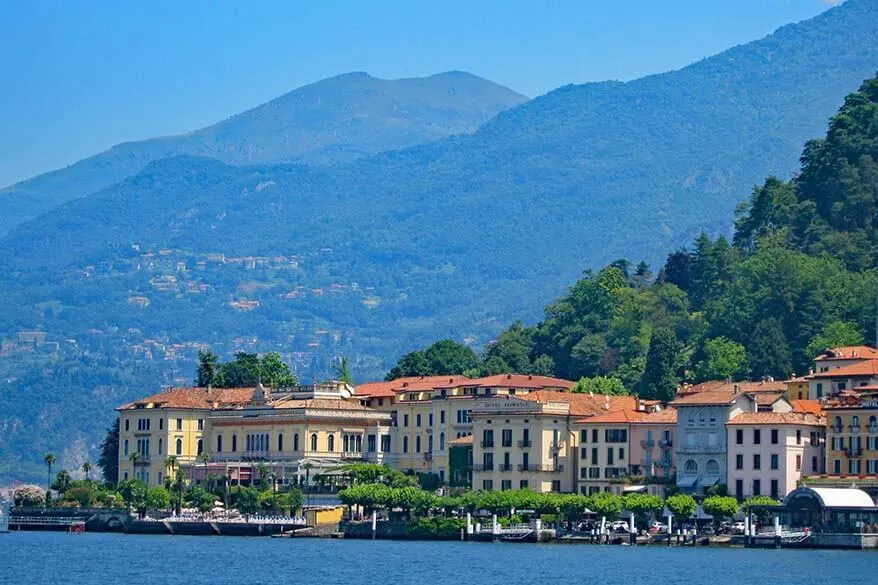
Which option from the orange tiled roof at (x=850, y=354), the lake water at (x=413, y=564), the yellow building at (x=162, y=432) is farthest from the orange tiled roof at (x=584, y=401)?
the yellow building at (x=162, y=432)

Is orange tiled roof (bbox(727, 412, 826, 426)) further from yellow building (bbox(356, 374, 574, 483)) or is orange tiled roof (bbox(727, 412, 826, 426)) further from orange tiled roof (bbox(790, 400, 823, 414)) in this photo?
yellow building (bbox(356, 374, 574, 483))

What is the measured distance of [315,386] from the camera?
142125 millimetres

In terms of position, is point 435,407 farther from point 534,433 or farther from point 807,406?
point 807,406

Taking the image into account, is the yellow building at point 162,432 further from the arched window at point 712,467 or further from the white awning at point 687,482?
the arched window at point 712,467

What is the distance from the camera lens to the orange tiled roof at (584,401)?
412ft

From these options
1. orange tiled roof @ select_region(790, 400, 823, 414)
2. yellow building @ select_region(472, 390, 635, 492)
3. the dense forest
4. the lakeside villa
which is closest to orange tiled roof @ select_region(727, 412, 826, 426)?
the lakeside villa

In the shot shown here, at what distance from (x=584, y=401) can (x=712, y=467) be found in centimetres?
1443

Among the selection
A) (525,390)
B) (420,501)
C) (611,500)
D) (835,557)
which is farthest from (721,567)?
(525,390)

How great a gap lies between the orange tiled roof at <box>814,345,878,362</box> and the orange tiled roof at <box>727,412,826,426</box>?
453 inches

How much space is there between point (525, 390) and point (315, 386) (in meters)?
15.0

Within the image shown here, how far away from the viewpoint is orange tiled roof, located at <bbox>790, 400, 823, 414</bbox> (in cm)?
11662

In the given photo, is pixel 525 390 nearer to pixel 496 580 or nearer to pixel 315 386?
pixel 315 386

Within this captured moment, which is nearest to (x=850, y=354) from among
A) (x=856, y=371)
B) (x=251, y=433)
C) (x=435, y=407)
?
(x=856, y=371)

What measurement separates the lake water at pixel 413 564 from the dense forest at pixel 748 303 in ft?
106
